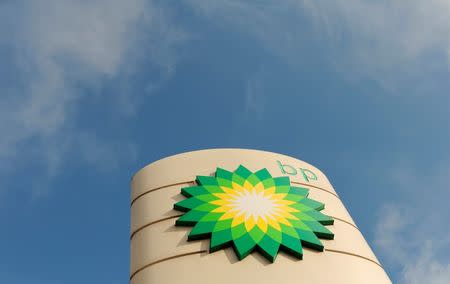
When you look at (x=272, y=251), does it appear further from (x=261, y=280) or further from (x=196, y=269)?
(x=196, y=269)

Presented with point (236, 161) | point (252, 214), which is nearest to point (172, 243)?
point (252, 214)

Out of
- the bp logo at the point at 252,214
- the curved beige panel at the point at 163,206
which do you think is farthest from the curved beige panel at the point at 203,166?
Answer: the bp logo at the point at 252,214

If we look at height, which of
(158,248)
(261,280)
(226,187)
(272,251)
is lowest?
(261,280)

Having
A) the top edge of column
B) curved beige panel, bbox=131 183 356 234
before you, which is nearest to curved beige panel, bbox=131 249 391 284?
curved beige panel, bbox=131 183 356 234

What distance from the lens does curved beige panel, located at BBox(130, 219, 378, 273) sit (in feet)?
38.0

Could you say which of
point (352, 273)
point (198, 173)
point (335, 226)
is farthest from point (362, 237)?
point (198, 173)

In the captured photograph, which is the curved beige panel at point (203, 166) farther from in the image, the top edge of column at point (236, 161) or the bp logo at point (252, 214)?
the bp logo at point (252, 214)

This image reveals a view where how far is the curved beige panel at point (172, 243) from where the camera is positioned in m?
11.6

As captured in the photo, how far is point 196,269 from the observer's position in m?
11.0

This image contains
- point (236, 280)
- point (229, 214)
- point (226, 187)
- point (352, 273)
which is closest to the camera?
point (236, 280)

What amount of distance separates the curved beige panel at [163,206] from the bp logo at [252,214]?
14.5 inches

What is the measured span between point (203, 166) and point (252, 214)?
2616 mm

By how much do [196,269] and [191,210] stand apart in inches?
75.0

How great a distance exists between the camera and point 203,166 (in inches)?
566
